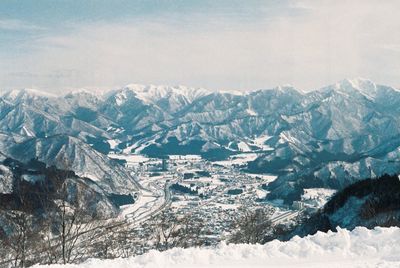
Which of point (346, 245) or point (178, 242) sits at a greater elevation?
point (346, 245)

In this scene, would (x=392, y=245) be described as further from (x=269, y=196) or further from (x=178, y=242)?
(x=269, y=196)

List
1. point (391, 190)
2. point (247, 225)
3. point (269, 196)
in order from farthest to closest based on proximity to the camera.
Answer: point (269, 196)
point (391, 190)
point (247, 225)

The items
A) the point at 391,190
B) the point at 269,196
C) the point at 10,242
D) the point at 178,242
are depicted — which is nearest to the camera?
the point at 10,242

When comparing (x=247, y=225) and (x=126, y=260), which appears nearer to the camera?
(x=126, y=260)

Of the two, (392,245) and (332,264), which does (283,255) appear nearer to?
(332,264)

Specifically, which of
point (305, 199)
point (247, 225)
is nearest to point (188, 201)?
point (305, 199)

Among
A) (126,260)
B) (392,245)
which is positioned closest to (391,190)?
(392,245)

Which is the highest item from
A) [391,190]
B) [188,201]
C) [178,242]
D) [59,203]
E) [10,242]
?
[59,203]
